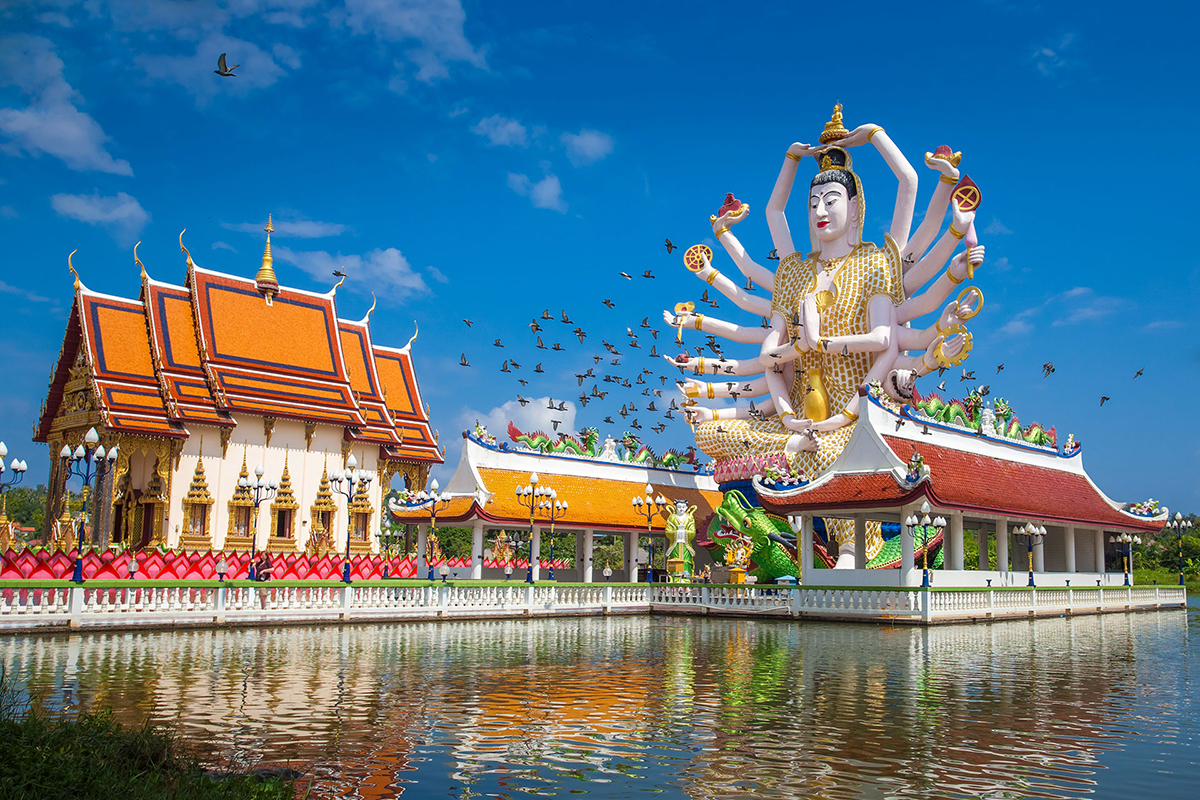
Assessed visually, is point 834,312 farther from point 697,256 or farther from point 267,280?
point 267,280

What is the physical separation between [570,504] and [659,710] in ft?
82.6

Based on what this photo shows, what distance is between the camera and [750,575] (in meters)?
32.1

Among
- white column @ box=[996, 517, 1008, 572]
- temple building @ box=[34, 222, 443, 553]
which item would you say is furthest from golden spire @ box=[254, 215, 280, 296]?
white column @ box=[996, 517, 1008, 572]

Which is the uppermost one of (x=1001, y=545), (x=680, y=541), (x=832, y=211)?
(x=832, y=211)

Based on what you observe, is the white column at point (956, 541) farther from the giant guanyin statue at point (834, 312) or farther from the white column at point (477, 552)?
the white column at point (477, 552)

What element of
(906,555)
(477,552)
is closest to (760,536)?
(906,555)

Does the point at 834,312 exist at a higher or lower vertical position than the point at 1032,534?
higher

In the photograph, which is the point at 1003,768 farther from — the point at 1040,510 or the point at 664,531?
the point at 664,531

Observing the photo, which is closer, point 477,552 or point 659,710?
point 659,710

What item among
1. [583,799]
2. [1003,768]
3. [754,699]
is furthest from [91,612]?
[1003,768]

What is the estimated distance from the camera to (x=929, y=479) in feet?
81.5

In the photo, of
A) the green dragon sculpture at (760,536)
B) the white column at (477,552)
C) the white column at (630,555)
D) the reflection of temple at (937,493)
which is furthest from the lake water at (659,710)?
the white column at (630,555)

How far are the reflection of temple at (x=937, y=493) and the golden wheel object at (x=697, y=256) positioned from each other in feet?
39.0

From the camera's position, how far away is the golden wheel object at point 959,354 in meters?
30.8
